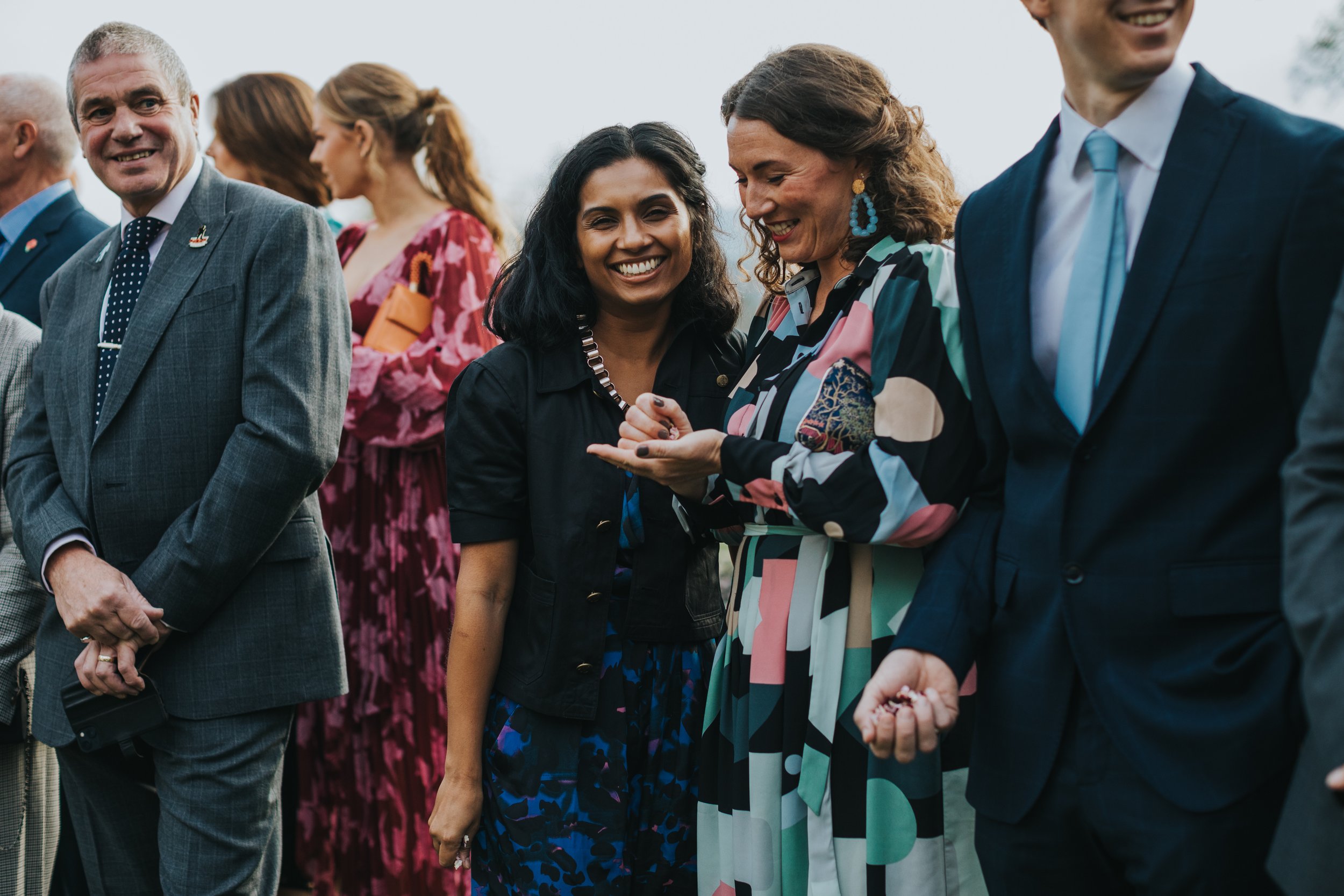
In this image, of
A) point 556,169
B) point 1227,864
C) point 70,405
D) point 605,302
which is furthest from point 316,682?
point 1227,864

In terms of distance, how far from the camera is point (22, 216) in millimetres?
3842

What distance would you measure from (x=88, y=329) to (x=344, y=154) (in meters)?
1.51

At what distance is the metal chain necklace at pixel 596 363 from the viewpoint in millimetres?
2408

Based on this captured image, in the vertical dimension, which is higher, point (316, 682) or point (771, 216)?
point (771, 216)

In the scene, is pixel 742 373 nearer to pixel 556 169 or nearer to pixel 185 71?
pixel 556 169

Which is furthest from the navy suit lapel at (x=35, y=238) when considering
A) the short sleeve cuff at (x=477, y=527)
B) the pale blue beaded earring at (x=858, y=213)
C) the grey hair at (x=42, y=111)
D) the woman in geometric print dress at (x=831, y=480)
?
the pale blue beaded earring at (x=858, y=213)

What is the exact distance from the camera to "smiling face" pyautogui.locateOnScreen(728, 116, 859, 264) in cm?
213

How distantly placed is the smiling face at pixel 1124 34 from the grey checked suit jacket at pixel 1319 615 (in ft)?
1.42

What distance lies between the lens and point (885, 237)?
2.11 meters

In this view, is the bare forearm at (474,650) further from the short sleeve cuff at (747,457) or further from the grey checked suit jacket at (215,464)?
the short sleeve cuff at (747,457)

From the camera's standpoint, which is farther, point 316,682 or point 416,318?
point 416,318

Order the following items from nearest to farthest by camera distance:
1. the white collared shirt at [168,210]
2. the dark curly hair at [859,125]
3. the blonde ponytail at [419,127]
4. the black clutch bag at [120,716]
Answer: the dark curly hair at [859,125] < the black clutch bag at [120,716] < the white collared shirt at [168,210] < the blonde ponytail at [419,127]

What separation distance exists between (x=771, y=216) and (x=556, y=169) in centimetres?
57

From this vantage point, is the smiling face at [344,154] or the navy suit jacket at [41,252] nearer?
the navy suit jacket at [41,252]
